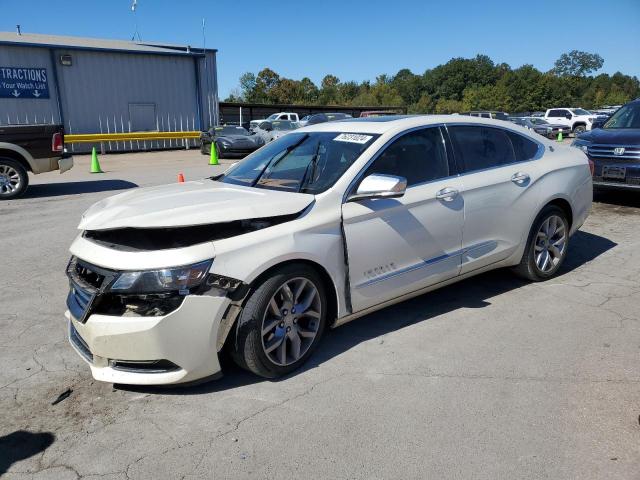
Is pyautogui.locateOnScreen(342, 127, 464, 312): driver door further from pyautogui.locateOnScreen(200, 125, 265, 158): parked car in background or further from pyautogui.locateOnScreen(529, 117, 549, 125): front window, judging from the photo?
pyautogui.locateOnScreen(529, 117, 549, 125): front window

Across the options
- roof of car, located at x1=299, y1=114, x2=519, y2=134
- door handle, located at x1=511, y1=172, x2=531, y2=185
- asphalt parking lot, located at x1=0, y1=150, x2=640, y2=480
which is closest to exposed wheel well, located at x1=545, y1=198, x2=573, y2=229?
door handle, located at x1=511, y1=172, x2=531, y2=185

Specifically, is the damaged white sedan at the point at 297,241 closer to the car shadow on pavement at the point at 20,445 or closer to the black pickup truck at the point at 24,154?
the car shadow on pavement at the point at 20,445

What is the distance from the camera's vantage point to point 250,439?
2.85 metres

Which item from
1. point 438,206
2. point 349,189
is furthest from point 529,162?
point 349,189

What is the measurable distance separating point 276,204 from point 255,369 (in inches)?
42.6

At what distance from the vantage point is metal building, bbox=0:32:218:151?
76.7ft

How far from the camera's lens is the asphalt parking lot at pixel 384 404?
264 centimetres

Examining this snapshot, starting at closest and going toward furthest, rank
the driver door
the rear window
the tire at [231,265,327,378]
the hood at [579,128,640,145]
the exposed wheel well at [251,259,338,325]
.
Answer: the tire at [231,265,327,378] → the exposed wheel well at [251,259,338,325] → the driver door → the rear window → the hood at [579,128,640,145]

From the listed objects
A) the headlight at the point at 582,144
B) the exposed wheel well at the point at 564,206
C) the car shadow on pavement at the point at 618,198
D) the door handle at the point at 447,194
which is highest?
the headlight at the point at 582,144

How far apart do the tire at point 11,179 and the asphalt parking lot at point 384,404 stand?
271 inches

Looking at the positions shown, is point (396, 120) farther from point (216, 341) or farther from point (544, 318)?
point (216, 341)

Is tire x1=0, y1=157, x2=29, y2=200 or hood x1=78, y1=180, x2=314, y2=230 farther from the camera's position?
tire x1=0, y1=157, x2=29, y2=200

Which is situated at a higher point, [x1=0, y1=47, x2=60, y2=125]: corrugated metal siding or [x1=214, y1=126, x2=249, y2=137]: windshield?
[x1=0, y1=47, x2=60, y2=125]: corrugated metal siding

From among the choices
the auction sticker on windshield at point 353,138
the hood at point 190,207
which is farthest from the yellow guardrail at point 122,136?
the auction sticker on windshield at point 353,138
